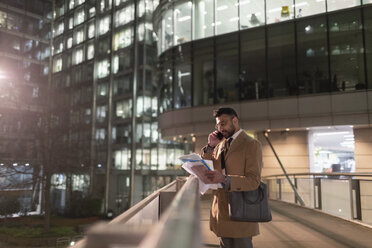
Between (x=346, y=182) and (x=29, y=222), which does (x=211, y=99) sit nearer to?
(x=346, y=182)

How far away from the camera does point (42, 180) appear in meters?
27.5

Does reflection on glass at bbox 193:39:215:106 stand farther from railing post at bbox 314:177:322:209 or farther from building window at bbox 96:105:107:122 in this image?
building window at bbox 96:105:107:122

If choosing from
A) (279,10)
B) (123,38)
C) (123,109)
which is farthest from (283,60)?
(123,38)

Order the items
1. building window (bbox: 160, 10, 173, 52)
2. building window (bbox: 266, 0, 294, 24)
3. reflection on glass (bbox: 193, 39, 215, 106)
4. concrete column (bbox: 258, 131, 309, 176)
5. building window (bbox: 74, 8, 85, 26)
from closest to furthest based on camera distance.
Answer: building window (bbox: 266, 0, 294, 24)
concrete column (bbox: 258, 131, 309, 176)
reflection on glass (bbox: 193, 39, 215, 106)
building window (bbox: 160, 10, 173, 52)
building window (bbox: 74, 8, 85, 26)

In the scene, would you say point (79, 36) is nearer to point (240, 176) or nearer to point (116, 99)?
point (116, 99)

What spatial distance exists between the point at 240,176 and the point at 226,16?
1911 centimetres

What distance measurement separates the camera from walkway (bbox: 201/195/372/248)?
20.7ft

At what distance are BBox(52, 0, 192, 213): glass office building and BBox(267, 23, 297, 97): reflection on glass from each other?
2182 centimetres

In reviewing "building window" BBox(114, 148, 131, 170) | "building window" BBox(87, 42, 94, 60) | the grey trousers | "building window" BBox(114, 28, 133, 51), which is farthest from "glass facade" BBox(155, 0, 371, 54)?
"building window" BBox(87, 42, 94, 60)

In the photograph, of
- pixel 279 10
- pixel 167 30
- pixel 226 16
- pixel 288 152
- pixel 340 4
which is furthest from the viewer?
pixel 167 30

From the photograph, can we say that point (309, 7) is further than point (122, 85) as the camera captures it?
No

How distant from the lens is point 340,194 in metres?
9.46

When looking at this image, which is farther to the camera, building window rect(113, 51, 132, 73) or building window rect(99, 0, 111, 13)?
building window rect(99, 0, 111, 13)

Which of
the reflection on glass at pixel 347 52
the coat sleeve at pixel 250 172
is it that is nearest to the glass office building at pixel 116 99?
the reflection on glass at pixel 347 52
